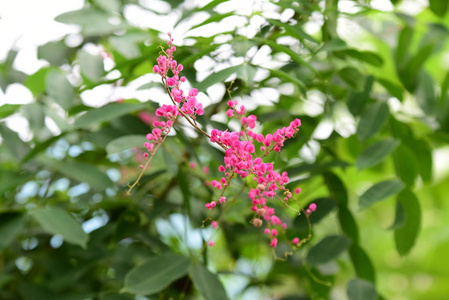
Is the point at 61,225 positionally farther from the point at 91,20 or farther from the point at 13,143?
the point at 91,20

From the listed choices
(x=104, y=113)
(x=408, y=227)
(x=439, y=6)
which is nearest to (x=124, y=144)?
(x=104, y=113)

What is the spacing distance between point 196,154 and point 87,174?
16 centimetres

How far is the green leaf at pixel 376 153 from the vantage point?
58 centimetres

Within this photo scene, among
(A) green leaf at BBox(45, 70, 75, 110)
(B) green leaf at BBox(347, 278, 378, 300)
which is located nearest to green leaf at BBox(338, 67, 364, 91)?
(B) green leaf at BBox(347, 278, 378, 300)

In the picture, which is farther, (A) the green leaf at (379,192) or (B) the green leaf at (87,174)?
(B) the green leaf at (87,174)

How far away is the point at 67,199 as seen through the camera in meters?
0.83

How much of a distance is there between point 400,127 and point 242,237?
29cm

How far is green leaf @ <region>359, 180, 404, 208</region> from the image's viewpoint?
0.53 m

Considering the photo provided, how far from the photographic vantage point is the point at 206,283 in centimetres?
57

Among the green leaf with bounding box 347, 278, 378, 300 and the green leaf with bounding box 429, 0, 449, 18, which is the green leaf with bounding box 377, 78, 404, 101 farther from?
the green leaf with bounding box 347, 278, 378, 300

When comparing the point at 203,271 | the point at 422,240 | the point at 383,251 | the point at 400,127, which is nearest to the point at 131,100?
the point at 203,271

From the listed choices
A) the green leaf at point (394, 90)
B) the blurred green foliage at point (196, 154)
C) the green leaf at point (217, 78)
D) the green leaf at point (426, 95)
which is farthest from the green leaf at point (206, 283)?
the green leaf at point (426, 95)

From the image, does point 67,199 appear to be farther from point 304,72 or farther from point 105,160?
point 304,72

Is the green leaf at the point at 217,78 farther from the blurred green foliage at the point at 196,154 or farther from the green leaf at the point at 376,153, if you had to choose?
the green leaf at the point at 376,153
